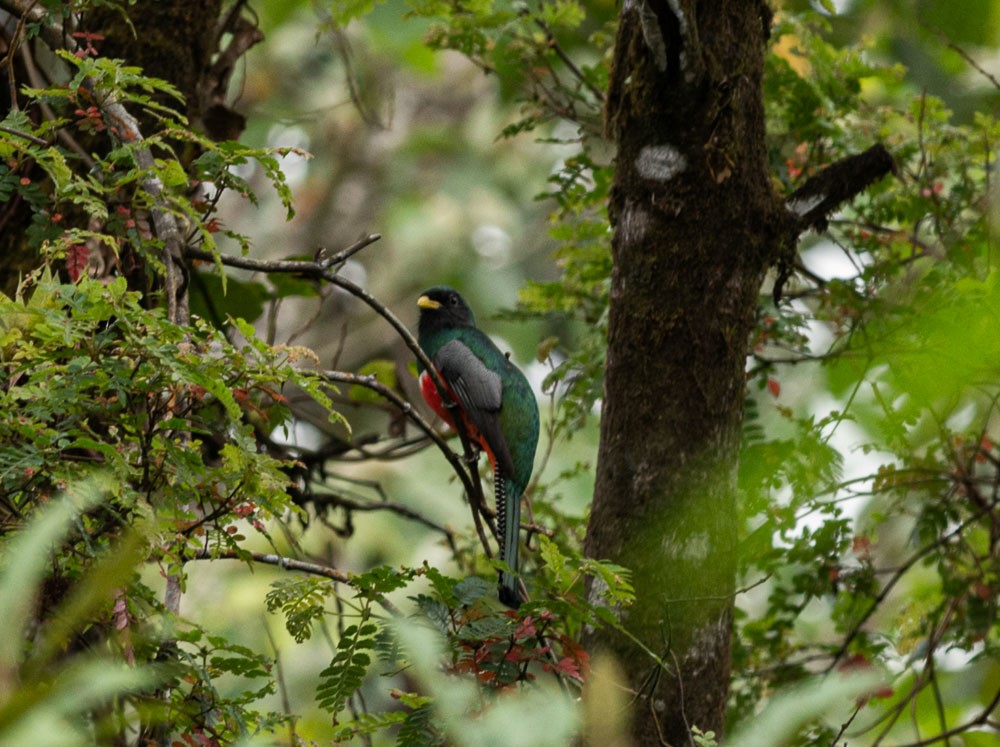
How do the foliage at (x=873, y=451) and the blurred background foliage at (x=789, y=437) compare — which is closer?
the blurred background foliage at (x=789, y=437)

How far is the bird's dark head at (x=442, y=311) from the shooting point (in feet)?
16.2

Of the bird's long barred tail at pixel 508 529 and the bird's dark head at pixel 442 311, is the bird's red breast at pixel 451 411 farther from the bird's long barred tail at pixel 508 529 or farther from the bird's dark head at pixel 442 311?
the bird's dark head at pixel 442 311

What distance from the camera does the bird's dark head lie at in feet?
16.2

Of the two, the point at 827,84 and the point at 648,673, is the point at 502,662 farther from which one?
the point at 827,84

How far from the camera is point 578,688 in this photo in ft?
8.38

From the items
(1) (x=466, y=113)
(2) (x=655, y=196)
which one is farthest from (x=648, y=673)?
(1) (x=466, y=113)

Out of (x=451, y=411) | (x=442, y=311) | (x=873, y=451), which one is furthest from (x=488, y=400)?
(x=873, y=451)

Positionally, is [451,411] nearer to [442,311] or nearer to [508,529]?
[508,529]

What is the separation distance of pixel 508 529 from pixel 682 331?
1100 millimetres

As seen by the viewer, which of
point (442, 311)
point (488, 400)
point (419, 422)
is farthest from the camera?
point (442, 311)

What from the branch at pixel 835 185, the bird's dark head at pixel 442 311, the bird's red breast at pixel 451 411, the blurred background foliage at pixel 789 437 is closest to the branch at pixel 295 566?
the blurred background foliage at pixel 789 437

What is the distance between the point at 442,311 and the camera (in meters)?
4.99

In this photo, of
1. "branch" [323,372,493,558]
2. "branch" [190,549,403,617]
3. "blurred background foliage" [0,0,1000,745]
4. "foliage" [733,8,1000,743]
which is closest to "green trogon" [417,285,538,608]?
"blurred background foliage" [0,0,1000,745]

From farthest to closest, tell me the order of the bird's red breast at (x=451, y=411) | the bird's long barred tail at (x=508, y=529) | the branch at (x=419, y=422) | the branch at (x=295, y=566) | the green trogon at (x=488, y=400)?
1. the bird's red breast at (x=451, y=411)
2. the green trogon at (x=488, y=400)
3. the bird's long barred tail at (x=508, y=529)
4. the branch at (x=419, y=422)
5. the branch at (x=295, y=566)
